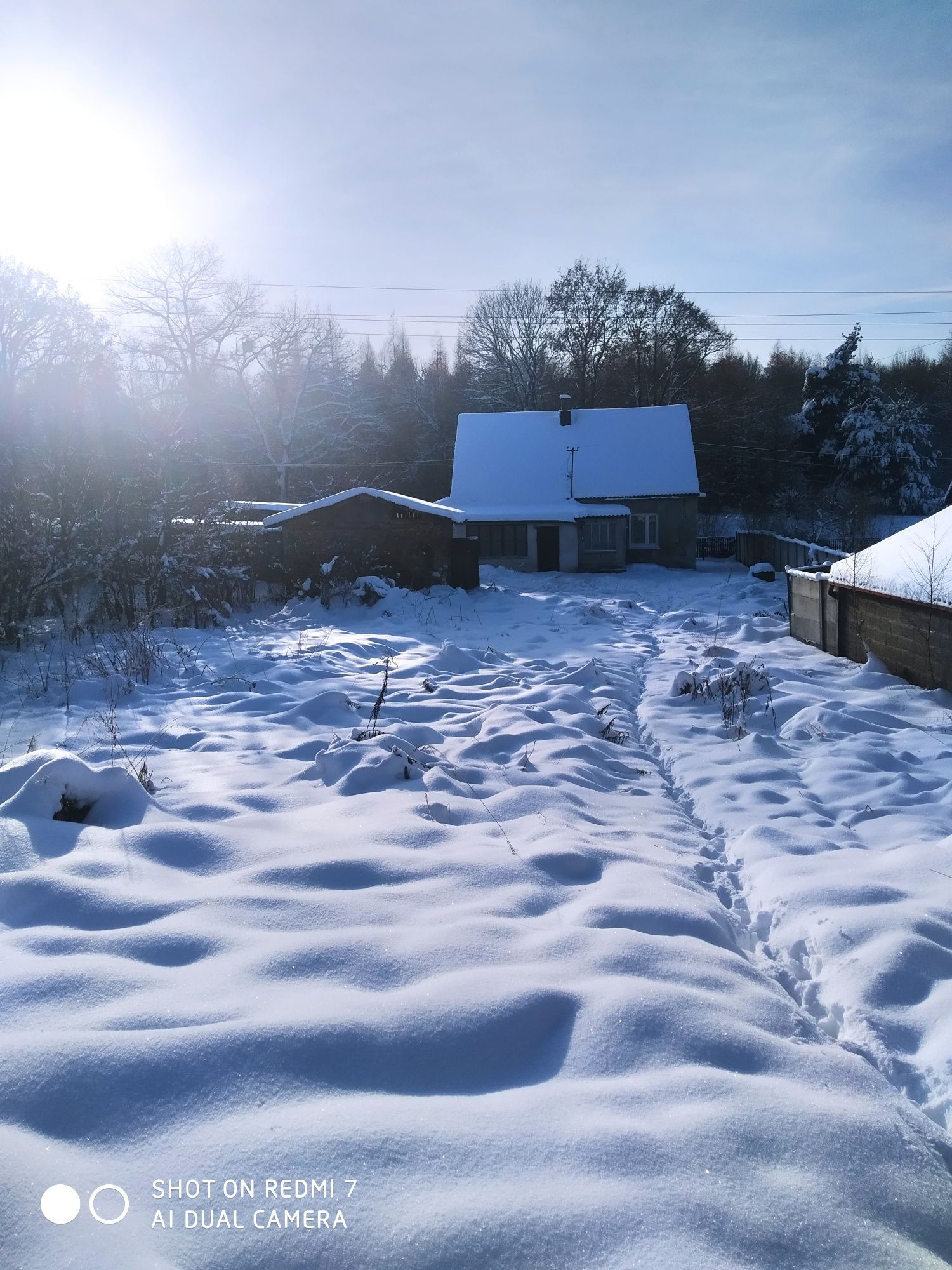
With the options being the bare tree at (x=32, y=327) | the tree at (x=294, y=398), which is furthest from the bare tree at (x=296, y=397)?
the bare tree at (x=32, y=327)

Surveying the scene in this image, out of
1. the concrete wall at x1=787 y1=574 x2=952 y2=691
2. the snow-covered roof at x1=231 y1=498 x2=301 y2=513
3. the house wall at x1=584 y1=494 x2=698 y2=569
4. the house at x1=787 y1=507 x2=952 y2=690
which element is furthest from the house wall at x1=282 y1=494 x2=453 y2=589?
the house wall at x1=584 y1=494 x2=698 y2=569

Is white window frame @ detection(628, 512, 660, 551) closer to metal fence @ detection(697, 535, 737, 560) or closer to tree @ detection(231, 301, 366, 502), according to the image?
metal fence @ detection(697, 535, 737, 560)

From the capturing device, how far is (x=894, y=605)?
812 centimetres

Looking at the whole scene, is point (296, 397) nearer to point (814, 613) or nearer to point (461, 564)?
point (461, 564)

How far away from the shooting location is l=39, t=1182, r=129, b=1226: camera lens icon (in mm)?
1637

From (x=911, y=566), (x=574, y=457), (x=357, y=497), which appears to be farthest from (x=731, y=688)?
(x=574, y=457)

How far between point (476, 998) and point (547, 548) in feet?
76.5

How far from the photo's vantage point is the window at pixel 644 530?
27188 mm

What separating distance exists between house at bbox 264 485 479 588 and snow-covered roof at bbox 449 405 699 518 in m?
8.64

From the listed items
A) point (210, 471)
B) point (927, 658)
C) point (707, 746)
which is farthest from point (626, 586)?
point (707, 746)

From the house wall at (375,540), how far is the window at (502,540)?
7.46 m

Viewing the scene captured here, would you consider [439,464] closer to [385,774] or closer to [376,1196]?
[385,774]

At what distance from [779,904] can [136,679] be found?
650cm

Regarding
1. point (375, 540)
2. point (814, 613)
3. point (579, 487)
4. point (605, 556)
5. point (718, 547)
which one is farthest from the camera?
point (718, 547)
